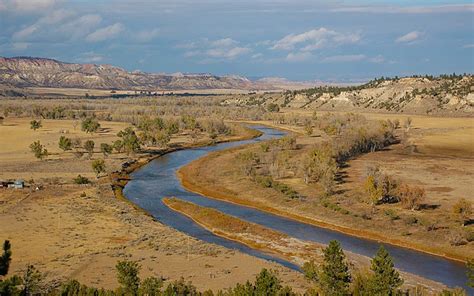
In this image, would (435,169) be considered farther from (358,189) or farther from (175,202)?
(175,202)

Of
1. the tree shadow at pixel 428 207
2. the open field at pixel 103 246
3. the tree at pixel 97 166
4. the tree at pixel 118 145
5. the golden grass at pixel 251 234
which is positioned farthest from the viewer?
the tree at pixel 118 145

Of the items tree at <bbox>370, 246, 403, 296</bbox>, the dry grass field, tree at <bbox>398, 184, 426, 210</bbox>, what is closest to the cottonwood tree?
the dry grass field

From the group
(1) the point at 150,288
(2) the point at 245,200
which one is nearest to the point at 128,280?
(1) the point at 150,288

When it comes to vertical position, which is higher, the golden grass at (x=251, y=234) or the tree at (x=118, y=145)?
the tree at (x=118, y=145)

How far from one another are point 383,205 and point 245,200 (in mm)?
17338

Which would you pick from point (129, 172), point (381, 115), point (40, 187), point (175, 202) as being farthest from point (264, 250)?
point (381, 115)

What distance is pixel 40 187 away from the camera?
7181 cm

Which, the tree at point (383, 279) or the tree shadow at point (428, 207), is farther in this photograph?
the tree shadow at point (428, 207)

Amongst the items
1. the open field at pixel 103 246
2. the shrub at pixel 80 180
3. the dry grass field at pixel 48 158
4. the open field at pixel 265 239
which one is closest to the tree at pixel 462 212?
the open field at pixel 265 239

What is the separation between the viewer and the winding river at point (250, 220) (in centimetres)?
4566

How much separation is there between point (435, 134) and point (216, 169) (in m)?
67.2

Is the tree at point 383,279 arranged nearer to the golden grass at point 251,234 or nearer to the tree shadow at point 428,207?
the golden grass at point 251,234

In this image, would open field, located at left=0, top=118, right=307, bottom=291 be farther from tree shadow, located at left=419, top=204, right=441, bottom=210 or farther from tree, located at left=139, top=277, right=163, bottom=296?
tree shadow, located at left=419, top=204, right=441, bottom=210

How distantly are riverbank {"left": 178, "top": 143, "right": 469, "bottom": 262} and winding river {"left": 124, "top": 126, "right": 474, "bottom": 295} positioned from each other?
91cm
